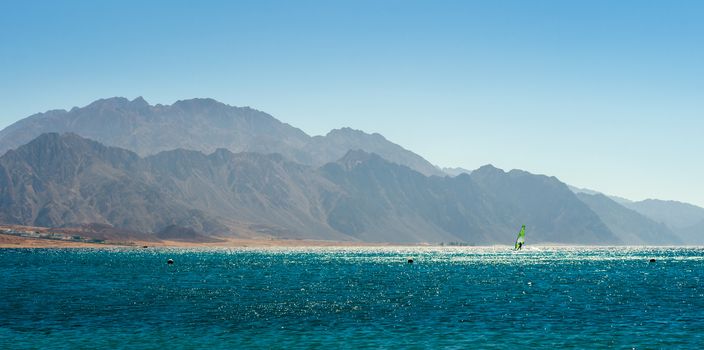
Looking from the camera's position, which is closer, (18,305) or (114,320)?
(114,320)

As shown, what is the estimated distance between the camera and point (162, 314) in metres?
77.9

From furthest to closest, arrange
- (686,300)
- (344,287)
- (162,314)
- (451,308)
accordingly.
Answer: (344,287), (686,300), (451,308), (162,314)

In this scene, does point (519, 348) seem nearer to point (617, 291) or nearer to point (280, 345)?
point (280, 345)

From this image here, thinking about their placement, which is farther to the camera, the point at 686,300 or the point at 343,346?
the point at 686,300

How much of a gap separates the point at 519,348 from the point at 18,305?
58.5 metres

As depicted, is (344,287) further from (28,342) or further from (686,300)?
(28,342)

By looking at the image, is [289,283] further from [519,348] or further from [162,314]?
[519,348]

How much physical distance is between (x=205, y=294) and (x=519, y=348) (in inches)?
2233

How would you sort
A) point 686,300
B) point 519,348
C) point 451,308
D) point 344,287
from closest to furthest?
point 519,348 < point 451,308 < point 686,300 < point 344,287

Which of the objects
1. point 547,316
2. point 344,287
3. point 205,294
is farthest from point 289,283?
point 547,316

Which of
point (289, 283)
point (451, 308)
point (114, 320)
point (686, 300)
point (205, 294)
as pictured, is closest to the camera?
point (114, 320)

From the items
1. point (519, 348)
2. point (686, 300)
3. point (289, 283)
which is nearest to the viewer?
point (519, 348)

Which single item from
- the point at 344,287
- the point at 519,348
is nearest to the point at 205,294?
the point at 344,287

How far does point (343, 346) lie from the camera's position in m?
58.1
